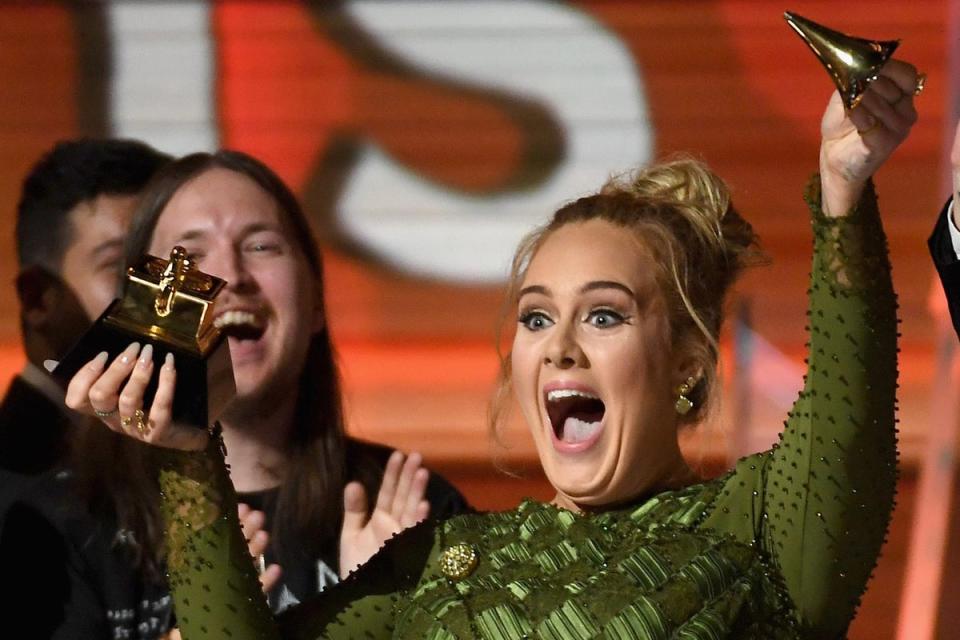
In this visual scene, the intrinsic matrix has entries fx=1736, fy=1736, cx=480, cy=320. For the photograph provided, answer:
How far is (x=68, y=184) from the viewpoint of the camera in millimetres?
3475

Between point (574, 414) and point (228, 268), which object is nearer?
point (574, 414)

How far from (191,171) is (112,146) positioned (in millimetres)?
488

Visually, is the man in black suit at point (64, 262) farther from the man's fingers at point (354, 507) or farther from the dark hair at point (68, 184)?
the man's fingers at point (354, 507)

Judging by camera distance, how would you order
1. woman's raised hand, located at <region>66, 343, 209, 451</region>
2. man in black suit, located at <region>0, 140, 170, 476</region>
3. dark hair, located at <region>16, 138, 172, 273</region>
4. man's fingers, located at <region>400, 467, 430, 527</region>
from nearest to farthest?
woman's raised hand, located at <region>66, 343, 209, 451</region> < man's fingers, located at <region>400, 467, 430, 527</region> < man in black suit, located at <region>0, 140, 170, 476</region> < dark hair, located at <region>16, 138, 172, 273</region>

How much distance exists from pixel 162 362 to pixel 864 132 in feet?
2.72

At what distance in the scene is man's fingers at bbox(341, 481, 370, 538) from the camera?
9.17ft

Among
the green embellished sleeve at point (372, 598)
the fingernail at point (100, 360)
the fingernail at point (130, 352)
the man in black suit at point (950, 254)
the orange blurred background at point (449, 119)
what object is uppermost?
the man in black suit at point (950, 254)

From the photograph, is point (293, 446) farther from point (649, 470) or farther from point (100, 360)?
point (100, 360)

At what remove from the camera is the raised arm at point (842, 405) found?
197cm

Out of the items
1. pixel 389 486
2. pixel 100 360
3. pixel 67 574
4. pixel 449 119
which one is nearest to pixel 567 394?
pixel 389 486

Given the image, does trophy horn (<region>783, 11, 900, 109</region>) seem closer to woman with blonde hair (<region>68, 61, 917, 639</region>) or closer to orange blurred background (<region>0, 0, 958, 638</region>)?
woman with blonde hair (<region>68, 61, 917, 639</region>)

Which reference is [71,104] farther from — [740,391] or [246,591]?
[246,591]

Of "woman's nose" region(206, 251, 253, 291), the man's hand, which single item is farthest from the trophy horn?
"woman's nose" region(206, 251, 253, 291)

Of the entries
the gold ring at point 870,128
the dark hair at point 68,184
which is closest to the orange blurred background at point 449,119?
the dark hair at point 68,184
